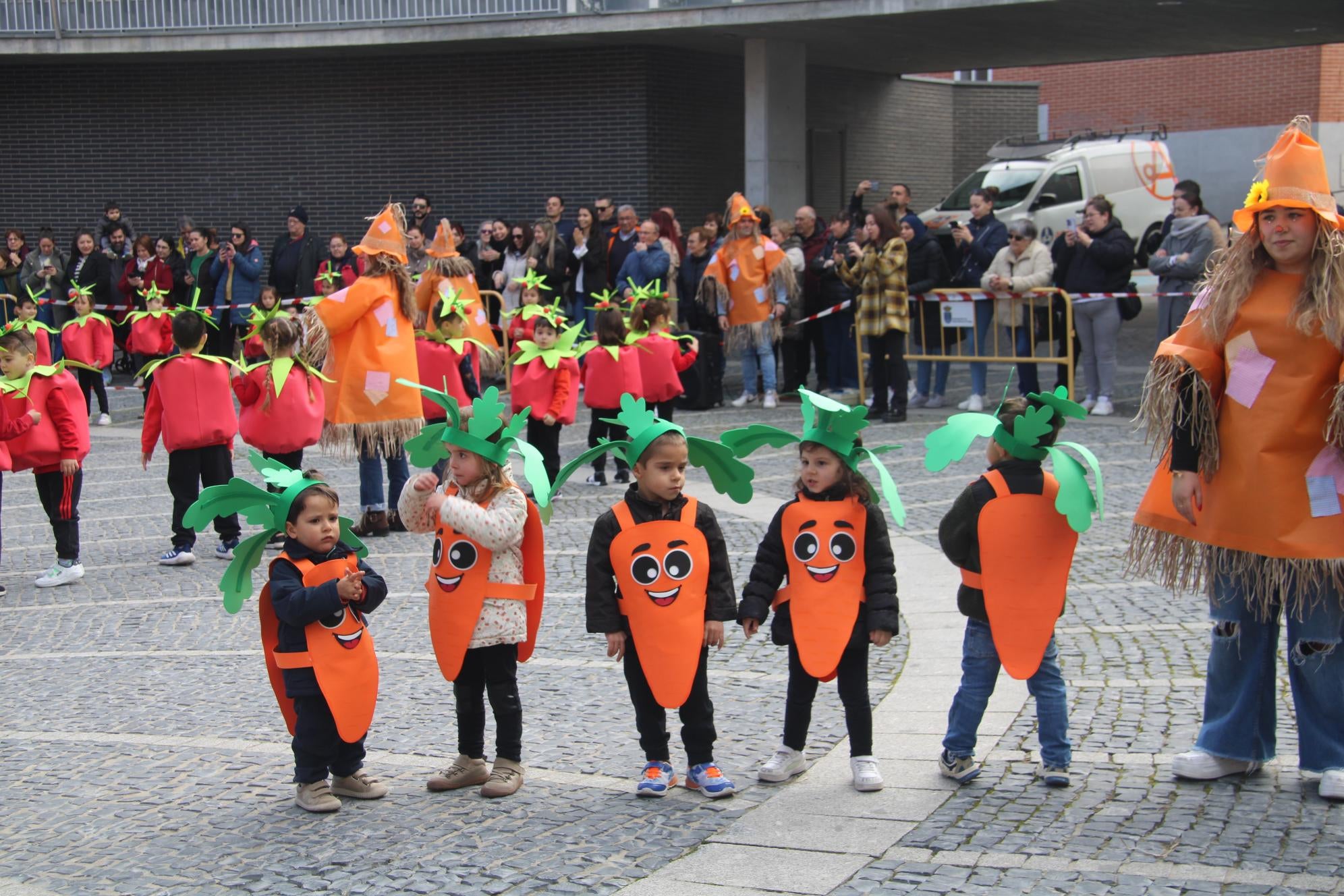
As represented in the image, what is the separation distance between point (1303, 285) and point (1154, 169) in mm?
21017

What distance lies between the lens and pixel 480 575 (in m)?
5.16

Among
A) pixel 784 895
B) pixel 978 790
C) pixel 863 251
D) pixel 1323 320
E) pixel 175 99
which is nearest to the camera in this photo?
pixel 784 895

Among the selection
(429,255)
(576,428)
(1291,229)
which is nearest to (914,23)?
(576,428)

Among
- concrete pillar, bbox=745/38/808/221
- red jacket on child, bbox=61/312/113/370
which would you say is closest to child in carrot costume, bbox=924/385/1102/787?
red jacket on child, bbox=61/312/113/370

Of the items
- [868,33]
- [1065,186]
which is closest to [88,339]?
[868,33]

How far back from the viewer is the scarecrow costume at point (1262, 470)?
468 cm

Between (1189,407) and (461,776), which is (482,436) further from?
(1189,407)

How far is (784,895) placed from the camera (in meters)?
4.22

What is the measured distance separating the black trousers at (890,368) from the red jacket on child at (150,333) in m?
6.99

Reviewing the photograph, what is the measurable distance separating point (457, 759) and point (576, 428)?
942cm

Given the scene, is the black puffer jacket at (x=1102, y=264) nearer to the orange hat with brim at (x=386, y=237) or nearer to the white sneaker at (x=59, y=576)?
the orange hat with brim at (x=386, y=237)

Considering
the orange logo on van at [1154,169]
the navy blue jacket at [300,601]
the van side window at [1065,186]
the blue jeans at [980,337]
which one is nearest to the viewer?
the navy blue jacket at [300,601]

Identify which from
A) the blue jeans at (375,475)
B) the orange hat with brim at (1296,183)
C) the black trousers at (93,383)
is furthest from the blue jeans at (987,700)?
the black trousers at (93,383)

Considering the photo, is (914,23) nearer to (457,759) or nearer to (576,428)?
(576,428)
